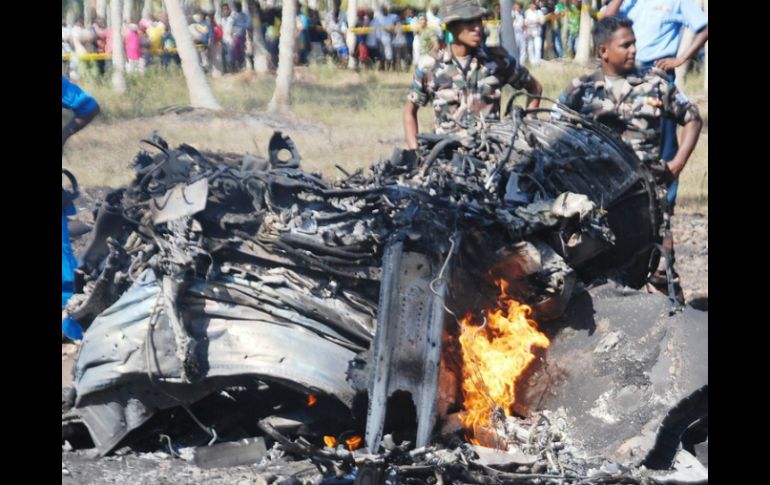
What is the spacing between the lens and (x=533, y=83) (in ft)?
27.9

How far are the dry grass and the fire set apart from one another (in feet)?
21.6

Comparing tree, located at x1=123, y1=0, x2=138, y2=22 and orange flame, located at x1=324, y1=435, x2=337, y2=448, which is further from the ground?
tree, located at x1=123, y1=0, x2=138, y2=22

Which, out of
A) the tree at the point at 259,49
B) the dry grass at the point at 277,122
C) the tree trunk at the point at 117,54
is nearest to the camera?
the dry grass at the point at 277,122

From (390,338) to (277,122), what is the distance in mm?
12530

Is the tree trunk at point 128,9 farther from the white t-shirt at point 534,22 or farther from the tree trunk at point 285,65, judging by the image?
the white t-shirt at point 534,22

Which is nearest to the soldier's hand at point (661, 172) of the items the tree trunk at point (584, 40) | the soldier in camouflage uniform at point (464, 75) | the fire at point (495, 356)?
the soldier in camouflage uniform at point (464, 75)

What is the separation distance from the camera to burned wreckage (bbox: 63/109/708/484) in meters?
5.57

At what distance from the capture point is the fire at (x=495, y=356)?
5.90 m

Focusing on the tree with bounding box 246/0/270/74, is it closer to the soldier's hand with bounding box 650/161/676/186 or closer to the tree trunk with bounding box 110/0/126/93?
the tree trunk with bounding box 110/0/126/93

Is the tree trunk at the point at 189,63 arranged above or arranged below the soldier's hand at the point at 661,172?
above

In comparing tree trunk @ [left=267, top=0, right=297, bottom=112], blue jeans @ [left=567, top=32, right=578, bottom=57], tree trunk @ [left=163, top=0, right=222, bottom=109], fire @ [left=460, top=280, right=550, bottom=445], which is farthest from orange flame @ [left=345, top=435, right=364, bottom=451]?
blue jeans @ [left=567, top=32, right=578, bottom=57]

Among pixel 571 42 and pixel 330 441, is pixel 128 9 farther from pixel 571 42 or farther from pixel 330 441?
pixel 330 441

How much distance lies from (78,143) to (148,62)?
565 cm
